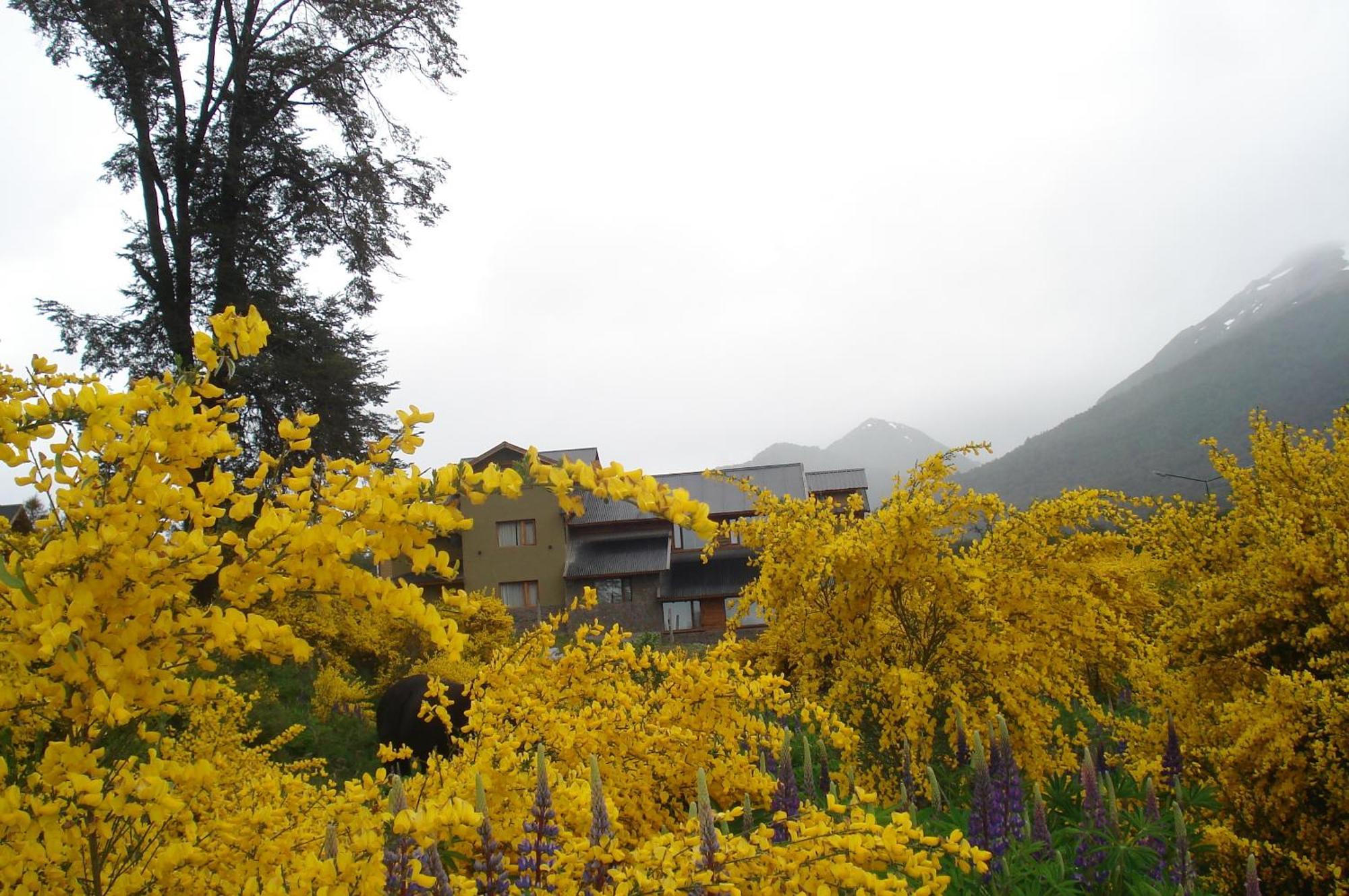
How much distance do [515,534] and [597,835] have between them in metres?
26.3

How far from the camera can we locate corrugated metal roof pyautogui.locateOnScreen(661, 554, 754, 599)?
26.5 m

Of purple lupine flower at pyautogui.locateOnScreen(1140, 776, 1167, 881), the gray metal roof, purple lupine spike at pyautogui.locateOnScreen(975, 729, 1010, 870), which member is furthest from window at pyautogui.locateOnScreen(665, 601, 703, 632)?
purple lupine flower at pyautogui.locateOnScreen(1140, 776, 1167, 881)

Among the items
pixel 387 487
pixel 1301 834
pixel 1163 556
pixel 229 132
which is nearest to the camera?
pixel 387 487

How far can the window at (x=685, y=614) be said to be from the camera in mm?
26734

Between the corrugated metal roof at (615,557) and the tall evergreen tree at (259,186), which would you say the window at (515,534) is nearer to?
the corrugated metal roof at (615,557)

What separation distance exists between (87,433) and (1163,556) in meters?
7.14

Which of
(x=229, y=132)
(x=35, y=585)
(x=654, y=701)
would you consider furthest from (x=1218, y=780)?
(x=229, y=132)

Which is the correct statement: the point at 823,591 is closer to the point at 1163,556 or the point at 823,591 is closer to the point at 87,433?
the point at 1163,556

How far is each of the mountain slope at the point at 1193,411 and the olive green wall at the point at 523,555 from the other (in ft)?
142

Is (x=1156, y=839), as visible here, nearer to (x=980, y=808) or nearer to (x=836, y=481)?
(x=980, y=808)

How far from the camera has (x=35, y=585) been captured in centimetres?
183

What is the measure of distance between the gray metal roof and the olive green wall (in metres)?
1.07

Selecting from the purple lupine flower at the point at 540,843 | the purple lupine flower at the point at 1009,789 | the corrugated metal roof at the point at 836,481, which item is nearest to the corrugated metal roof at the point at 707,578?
the corrugated metal roof at the point at 836,481

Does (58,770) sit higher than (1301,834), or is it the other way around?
(58,770)
